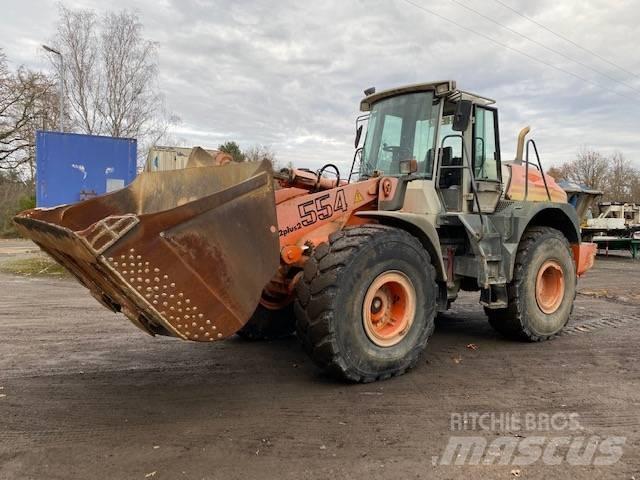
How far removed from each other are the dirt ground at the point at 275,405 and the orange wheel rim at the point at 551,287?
0.44 metres

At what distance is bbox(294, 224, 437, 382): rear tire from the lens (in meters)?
4.20

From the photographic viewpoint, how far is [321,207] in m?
4.99

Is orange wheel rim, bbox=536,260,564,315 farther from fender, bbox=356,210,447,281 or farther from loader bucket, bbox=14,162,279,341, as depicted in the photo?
loader bucket, bbox=14,162,279,341

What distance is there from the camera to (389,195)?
5.41 meters

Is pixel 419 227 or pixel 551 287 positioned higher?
pixel 419 227

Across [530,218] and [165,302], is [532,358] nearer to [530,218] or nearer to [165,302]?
[530,218]

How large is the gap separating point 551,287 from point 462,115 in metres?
2.75

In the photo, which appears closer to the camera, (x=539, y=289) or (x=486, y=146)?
(x=486, y=146)

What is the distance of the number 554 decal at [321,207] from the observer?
16.0 ft

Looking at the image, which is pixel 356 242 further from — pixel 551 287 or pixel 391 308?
pixel 551 287

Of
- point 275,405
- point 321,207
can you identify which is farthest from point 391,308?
point 275,405

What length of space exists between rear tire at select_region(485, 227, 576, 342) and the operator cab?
749 mm

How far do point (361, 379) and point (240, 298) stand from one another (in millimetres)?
1469

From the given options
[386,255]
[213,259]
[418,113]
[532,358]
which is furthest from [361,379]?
[418,113]
